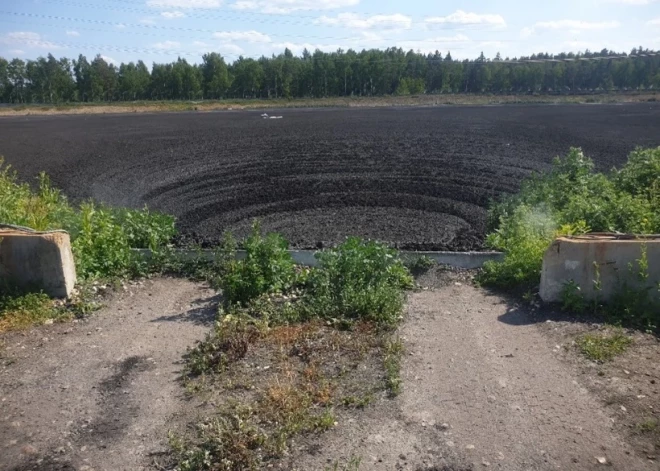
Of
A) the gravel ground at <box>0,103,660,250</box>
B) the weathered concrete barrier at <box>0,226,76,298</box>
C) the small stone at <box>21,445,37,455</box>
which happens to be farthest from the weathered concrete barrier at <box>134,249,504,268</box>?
the small stone at <box>21,445,37,455</box>

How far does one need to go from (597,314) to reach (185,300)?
533 cm

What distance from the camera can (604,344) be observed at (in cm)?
676

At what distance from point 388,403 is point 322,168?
631 inches

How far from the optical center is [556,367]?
638 centimetres

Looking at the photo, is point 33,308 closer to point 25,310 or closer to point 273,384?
point 25,310

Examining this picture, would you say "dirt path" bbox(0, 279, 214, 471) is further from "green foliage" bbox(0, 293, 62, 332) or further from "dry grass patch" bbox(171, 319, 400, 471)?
"dry grass patch" bbox(171, 319, 400, 471)

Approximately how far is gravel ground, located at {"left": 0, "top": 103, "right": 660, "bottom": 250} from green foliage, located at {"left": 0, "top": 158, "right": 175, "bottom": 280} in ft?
6.09

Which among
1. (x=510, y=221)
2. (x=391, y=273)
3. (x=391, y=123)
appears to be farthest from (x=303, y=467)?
(x=391, y=123)

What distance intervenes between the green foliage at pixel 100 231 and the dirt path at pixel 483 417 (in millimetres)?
4725

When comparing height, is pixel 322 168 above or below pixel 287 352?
below

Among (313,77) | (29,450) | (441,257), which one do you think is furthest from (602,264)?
(313,77)

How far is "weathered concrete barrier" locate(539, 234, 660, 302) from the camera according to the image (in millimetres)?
7488

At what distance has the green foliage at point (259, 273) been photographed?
328 inches

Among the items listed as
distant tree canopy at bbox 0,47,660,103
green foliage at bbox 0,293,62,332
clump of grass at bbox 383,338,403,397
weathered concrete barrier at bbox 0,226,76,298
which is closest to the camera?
clump of grass at bbox 383,338,403,397
